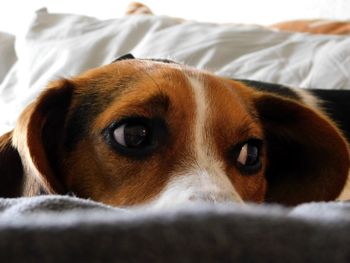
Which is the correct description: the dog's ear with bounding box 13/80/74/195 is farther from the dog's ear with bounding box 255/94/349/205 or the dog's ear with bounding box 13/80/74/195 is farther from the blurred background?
the blurred background

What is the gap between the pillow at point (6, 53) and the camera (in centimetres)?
227

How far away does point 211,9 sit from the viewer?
2.65 metres

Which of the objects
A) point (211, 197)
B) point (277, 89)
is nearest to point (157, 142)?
point (211, 197)

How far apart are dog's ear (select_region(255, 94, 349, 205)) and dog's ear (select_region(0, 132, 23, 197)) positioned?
1.74 feet

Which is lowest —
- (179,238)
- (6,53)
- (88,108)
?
(6,53)

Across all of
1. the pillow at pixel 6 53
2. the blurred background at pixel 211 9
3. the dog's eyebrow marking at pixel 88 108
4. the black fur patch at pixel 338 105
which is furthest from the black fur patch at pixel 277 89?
the pillow at pixel 6 53

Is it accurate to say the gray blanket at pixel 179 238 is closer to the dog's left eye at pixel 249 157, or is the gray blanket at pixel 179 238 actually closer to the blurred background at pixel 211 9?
the dog's left eye at pixel 249 157

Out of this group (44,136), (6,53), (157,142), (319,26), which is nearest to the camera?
(157,142)

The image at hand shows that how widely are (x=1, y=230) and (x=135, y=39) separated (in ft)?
5.62

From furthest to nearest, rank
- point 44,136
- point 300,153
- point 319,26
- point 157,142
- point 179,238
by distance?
point 319,26
point 300,153
point 44,136
point 157,142
point 179,238

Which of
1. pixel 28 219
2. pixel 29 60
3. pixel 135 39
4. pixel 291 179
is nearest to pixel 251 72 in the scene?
pixel 135 39

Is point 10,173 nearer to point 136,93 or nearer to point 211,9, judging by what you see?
point 136,93

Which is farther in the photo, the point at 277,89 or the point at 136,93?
the point at 277,89

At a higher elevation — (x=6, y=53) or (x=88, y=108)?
(x=88, y=108)
